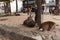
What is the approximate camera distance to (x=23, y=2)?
4000 centimetres

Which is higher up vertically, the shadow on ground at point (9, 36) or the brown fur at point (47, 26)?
the brown fur at point (47, 26)

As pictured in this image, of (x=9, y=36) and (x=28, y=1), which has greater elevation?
(x=28, y=1)

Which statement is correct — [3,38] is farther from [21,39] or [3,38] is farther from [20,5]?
[20,5]

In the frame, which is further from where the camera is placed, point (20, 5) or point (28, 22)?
point (20, 5)

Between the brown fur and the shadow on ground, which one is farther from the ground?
the brown fur

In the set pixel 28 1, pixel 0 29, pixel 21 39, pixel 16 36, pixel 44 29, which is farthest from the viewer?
pixel 28 1

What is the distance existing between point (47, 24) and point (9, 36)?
91.3 inches

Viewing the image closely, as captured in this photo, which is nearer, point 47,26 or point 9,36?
point 47,26

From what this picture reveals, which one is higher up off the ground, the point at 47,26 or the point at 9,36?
the point at 47,26

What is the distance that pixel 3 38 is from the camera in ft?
32.0

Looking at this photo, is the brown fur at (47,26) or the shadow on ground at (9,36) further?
the brown fur at (47,26)

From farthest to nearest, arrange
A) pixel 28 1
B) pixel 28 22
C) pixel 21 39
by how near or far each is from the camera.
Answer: pixel 28 1
pixel 28 22
pixel 21 39

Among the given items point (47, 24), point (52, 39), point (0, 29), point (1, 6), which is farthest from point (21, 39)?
point (1, 6)

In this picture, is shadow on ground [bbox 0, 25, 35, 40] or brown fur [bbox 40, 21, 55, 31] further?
brown fur [bbox 40, 21, 55, 31]
